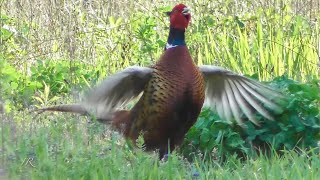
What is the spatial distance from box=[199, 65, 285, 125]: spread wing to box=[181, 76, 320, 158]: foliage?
0.21 ft

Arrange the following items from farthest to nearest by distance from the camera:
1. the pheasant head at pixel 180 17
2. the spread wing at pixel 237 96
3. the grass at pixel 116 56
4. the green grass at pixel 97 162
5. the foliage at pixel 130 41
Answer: the foliage at pixel 130 41
the spread wing at pixel 237 96
the pheasant head at pixel 180 17
the grass at pixel 116 56
the green grass at pixel 97 162

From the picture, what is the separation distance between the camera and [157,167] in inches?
180

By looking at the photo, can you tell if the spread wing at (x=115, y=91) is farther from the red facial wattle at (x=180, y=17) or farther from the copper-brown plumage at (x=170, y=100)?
the red facial wattle at (x=180, y=17)

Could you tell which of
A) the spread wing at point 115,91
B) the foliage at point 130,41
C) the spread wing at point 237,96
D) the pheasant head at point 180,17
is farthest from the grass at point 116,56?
the pheasant head at point 180,17

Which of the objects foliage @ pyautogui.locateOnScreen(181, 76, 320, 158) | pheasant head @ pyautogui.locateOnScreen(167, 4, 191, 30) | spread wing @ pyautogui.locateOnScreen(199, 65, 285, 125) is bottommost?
foliage @ pyautogui.locateOnScreen(181, 76, 320, 158)

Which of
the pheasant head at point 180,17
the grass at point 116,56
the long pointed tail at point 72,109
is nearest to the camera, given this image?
the grass at point 116,56

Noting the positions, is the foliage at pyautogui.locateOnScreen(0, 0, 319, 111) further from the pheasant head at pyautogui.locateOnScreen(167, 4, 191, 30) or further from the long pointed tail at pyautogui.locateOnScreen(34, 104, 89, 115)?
the pheasant head at pyautogui.locateOnScreen(167, 4, 191, 30)

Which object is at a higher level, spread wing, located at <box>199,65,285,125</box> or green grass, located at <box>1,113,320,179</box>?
spread wing, located at <box>199,65,285,125</box>

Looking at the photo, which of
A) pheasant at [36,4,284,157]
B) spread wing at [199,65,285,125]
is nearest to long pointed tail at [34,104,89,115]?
pheasant at [36,4,284,157]

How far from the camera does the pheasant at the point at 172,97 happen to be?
5582 millimetres

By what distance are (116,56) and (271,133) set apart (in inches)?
99.7

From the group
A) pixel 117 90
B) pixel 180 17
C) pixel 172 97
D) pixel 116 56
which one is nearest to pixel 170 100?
pixel 172 97

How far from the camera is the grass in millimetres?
4711

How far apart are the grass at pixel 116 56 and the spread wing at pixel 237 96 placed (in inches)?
17.3
